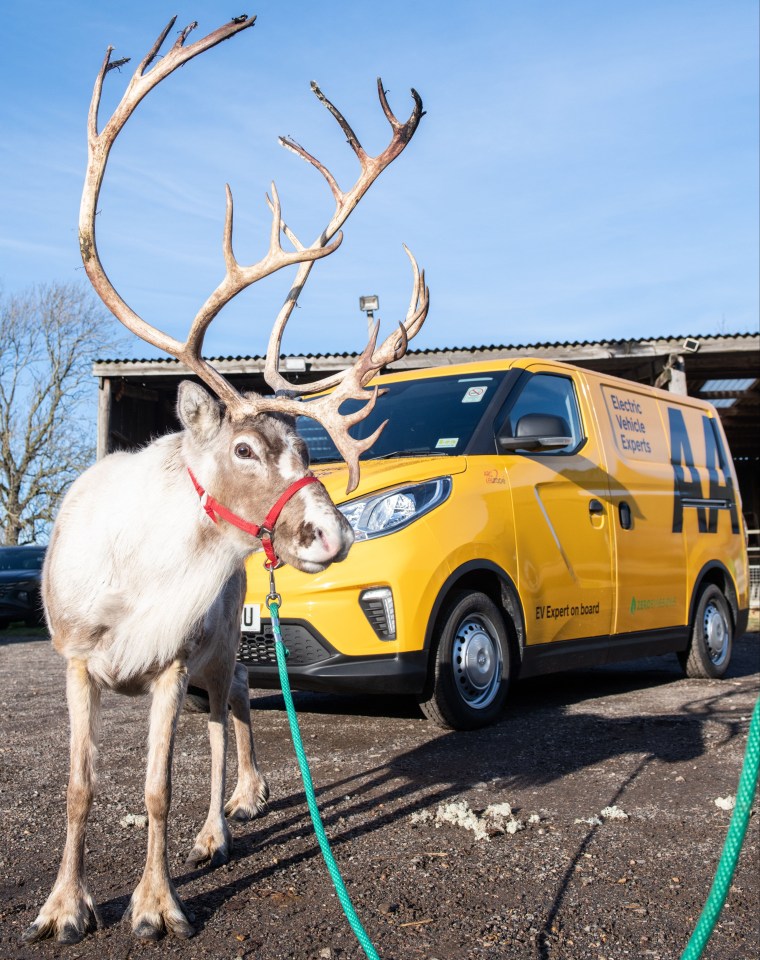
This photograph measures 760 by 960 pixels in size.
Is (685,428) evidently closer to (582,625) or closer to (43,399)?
(582,625)

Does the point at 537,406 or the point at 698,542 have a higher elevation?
the point at 537,406

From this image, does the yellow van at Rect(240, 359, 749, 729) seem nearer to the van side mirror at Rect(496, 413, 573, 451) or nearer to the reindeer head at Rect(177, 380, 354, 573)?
the van side mirror at Rect(496, 413, 573, 451)

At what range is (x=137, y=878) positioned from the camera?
344 centimetres

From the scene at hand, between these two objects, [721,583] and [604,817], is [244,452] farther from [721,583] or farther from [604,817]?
[721,583]

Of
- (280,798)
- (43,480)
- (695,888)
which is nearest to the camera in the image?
(695,888)

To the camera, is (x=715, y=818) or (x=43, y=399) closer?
(x=715, y=818)

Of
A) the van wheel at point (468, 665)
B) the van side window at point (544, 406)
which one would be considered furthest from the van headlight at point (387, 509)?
the van side window at point (544, 406)

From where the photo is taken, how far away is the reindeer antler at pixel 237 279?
3580 mm

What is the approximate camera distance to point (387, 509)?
17.6 feet

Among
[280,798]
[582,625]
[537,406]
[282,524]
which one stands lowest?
[280,798]

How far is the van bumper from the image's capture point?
16.8 feet

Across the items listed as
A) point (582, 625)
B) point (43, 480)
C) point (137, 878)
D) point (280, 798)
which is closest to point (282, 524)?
point (137, 878)

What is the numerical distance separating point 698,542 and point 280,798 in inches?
194

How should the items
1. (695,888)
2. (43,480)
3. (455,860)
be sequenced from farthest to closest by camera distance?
(43,480) < (455,860) < (695,888)
